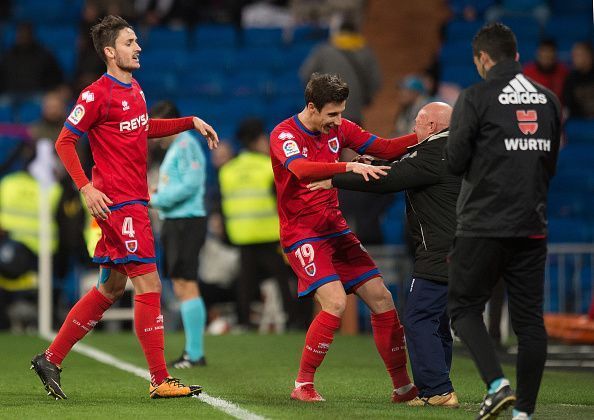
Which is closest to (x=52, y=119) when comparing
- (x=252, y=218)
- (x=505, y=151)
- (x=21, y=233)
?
(x=21, y=233)

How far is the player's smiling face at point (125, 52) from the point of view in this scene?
7312mm

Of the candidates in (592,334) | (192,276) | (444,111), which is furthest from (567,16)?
(444,111)

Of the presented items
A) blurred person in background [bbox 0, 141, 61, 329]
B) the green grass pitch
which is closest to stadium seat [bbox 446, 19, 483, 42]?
blurred person in background [bbox 0, 141, 61, 329]

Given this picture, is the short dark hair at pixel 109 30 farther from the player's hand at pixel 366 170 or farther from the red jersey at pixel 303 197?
the player's hand at pixel 366 170

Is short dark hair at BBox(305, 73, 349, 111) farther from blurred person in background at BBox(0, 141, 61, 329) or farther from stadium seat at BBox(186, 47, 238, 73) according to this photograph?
stadium seat at BBox(186, 47, 238, 73)

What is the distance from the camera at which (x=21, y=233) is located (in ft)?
49.9

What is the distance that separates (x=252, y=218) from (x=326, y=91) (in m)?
7.49

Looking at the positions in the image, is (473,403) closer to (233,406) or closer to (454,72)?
(233,406)

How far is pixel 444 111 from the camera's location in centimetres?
727

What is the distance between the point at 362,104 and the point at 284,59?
15.7ft

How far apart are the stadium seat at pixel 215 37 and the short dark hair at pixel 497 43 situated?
42.7ft

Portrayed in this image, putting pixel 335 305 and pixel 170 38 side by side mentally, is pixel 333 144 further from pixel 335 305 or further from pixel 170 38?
pixel 170 38

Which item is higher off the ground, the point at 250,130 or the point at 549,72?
the point at 549,72

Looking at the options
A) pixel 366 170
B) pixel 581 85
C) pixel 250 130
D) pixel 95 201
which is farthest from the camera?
pixel 581 85
